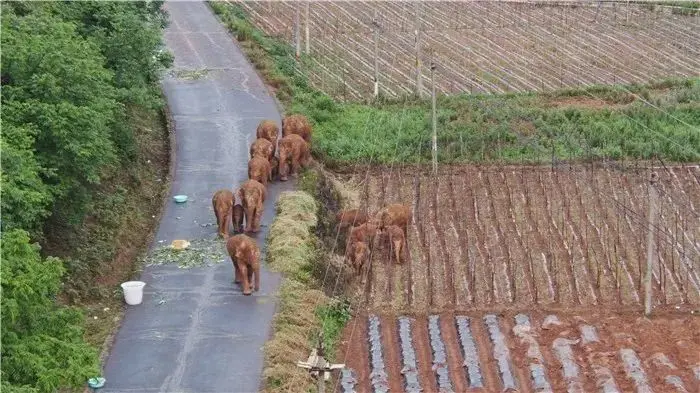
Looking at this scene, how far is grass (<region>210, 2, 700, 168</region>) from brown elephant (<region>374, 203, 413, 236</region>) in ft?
16.1

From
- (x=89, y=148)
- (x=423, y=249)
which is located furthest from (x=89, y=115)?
(x=423, y=249)

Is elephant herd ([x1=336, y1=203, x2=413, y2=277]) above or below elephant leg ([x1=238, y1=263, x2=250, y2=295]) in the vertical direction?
below

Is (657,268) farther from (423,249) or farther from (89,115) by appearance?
(89,115)

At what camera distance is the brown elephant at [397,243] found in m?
23.0

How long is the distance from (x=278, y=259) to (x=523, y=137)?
35.8ft

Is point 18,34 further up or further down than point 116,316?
further up

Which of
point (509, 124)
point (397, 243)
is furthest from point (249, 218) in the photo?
point (509, 124)

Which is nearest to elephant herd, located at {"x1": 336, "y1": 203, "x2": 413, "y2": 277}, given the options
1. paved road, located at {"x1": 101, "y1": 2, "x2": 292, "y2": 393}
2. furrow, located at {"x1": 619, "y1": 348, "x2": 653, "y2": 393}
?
paved road, located at {"x1": 101, "y1": 2, "x2": 292, "y2": 393}

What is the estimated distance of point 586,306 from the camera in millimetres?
21125

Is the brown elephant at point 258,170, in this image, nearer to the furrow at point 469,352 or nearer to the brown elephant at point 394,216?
the brown elephant at point 394,216

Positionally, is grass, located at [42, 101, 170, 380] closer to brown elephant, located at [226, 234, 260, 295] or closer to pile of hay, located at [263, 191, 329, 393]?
brown elephant, located at [226, 234, 260, 295]

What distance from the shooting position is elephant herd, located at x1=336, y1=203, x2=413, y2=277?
22.5 meters

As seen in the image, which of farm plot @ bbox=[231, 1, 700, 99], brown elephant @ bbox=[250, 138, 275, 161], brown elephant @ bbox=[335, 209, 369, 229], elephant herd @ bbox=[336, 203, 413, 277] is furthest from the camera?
farm plot @ bbox=[231, 1, 700, 99]

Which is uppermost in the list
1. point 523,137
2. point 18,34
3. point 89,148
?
point 18,34
